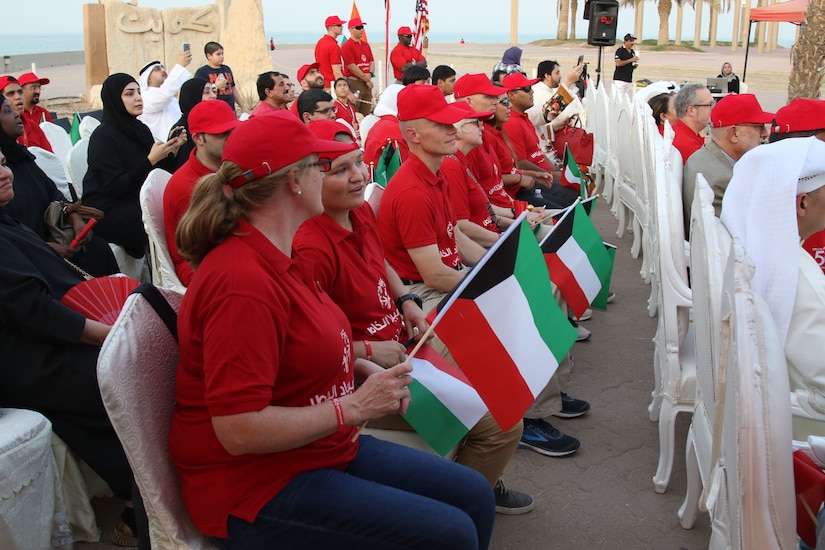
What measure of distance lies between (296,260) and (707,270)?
49.8 inches

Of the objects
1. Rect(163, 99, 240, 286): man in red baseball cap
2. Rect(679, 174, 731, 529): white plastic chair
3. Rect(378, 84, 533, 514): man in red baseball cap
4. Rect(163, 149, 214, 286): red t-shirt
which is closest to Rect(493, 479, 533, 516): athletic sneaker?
Rect(378, 84, 533, 514): man in red baseball cap

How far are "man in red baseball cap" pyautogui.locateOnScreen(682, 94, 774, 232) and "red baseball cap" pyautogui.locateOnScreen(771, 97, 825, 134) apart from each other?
8 cm

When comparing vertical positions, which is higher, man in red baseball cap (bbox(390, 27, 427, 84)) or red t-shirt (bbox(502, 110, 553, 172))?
man in red baseball cap (bbox(390, 27, 427, 84))

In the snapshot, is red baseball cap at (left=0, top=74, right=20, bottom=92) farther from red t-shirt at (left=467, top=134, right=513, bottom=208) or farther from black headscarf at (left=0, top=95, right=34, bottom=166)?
red t-shirt at (left=467, top=134, right=513, bottom=208)

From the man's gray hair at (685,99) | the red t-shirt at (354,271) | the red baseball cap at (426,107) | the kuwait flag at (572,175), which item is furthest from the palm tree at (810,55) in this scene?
the red t-shirt at (354,271)

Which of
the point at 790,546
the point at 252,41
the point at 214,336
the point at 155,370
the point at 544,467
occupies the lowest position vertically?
the point at 544,467

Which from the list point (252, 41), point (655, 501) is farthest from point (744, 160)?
point (252, 41)

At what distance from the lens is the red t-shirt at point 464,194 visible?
4.20 m

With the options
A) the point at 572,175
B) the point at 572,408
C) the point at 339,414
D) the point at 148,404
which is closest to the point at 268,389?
the point at 339,414

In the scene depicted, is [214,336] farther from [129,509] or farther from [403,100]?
[403,100]

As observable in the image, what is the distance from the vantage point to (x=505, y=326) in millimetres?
2723

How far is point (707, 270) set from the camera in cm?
224

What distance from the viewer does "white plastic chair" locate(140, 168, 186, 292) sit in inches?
143

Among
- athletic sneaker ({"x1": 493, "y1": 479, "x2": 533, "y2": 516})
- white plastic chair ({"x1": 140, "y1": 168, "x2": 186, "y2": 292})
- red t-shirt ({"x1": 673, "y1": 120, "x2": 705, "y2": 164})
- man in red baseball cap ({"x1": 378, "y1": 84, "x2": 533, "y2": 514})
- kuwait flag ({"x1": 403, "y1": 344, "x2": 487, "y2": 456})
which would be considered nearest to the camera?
kuwait flag ({"x1": 403, "y1": 344, "x2": 487, "y2": 456})
